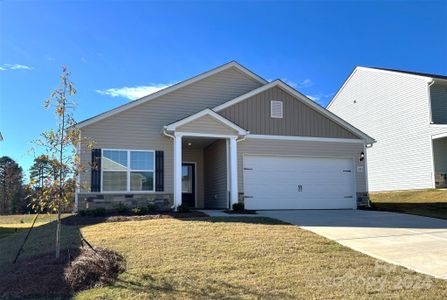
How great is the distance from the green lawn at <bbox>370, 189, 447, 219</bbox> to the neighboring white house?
37.2 inches

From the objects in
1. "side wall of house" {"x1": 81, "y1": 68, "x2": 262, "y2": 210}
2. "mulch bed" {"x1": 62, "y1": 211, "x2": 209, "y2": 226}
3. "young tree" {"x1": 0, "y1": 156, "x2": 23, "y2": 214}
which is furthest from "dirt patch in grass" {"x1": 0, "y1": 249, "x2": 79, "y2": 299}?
"young tree" {"x1": 0, "y1": 156, "x2": 23, "y2": 214}

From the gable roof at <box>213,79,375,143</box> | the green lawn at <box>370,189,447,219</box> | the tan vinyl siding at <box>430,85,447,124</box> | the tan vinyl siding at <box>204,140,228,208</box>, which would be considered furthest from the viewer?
the tan vinyl siding at <box>430,85,447,124</box>

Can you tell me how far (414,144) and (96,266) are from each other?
21.0m

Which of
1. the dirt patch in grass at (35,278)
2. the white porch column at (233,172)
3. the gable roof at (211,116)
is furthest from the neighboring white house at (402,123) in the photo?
the dirt patch in grass at (35,278)

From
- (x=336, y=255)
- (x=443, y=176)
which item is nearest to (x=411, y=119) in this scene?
(x=443, y=176)

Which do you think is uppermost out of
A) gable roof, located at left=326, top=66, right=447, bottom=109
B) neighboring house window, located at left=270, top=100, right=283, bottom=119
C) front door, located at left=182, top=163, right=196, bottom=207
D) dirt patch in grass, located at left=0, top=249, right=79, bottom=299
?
gable roof, located at left=326, top=66, right=447, bottom=109

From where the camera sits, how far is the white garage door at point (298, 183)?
49.9 feet

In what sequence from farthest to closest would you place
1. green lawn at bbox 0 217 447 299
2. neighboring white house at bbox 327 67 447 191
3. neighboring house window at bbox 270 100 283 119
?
neighboring white house at bbox 327 67 447 191, neighboring house window at bbox 270 100 283 119, green lawn at bbox 0 217 447 299

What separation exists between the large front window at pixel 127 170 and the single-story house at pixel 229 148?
3 centimetres

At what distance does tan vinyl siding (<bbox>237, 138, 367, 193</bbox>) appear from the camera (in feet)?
49.7

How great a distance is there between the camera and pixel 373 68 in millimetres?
26156

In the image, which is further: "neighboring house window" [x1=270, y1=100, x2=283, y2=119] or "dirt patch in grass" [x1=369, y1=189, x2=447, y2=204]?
"dirt patch in grass" [x1=369, y1=189, x2=447, y2=204]

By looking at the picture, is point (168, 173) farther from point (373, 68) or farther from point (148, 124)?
point (373, 68)

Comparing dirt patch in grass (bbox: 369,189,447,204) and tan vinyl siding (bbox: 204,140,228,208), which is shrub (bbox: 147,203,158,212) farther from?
dirt patch in grass (bbox: 369,189,447,204)
